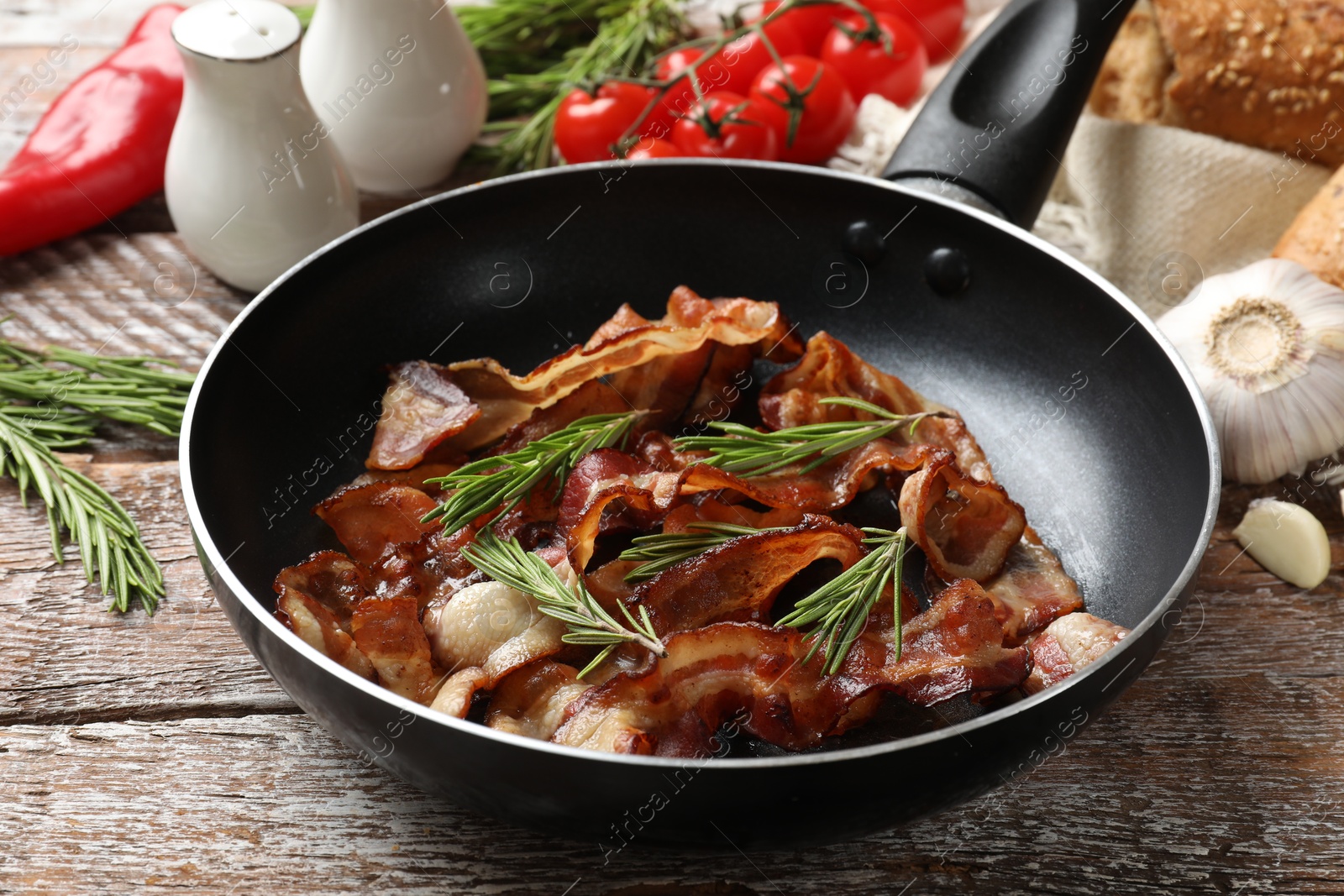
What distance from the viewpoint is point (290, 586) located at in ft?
4.35

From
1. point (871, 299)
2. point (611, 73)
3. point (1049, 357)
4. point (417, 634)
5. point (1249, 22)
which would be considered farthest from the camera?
point (611, 73)

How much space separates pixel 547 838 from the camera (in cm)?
127

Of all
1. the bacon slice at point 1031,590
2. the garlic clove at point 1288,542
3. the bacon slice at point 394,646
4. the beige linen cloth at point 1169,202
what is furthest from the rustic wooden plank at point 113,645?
the beige linen cloth at point 1169,202

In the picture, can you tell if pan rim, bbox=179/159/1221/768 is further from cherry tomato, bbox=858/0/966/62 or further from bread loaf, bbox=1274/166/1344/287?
cherry tomato, bbox=858/0/966/62

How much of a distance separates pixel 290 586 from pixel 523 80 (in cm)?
159

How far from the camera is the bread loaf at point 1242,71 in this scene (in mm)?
2070

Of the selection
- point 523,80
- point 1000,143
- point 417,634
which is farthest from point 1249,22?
point 417,634

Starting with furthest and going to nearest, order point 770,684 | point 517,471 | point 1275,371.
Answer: point 1275,371, point 517,471, point 770,684

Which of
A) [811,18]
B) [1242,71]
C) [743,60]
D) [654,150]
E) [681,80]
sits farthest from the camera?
[811,18]

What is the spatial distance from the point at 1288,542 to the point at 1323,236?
0.62 meters

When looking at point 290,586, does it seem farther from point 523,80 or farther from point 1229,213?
point 1229,213

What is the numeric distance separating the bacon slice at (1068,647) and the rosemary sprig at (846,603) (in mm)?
180

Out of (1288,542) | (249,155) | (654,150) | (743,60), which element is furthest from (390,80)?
(1288,542)

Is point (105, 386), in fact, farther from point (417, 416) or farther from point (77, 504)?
point (417, 416)
